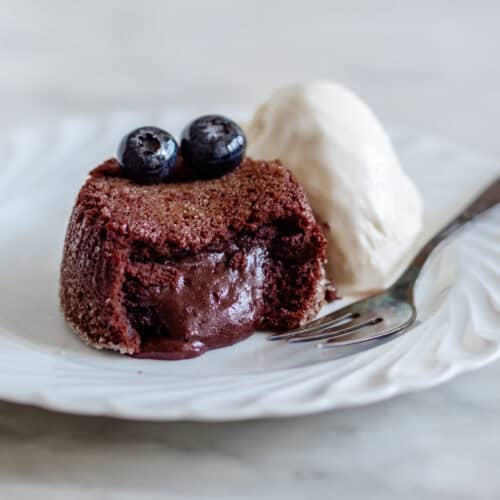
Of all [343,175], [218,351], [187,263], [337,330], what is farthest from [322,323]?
[343,175]

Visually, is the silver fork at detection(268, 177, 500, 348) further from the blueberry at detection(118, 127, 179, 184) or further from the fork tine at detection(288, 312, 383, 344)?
the blueberry at detection(118, 127, 179, 184)

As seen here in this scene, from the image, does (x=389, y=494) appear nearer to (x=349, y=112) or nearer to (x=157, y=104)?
(x=349, y=112)

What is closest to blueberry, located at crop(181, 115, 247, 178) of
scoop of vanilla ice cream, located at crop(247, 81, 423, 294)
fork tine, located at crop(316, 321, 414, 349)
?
scoop of vanilla ice cream, located at crop(247, 81, 423, 294)

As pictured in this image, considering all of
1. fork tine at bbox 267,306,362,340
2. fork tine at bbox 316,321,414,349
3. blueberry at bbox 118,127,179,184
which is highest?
blueberry at bbox 118,127,179,184

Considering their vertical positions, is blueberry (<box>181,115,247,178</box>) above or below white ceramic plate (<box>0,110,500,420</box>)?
above

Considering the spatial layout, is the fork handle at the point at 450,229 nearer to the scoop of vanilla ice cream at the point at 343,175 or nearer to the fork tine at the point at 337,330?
the scoop of vanilla ice cream at the point at 343,175

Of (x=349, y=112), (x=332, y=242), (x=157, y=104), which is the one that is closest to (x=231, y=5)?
(x=157, y=104)

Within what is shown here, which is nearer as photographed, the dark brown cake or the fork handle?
the dark brown cake

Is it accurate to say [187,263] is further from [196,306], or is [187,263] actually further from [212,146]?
[212,146]
